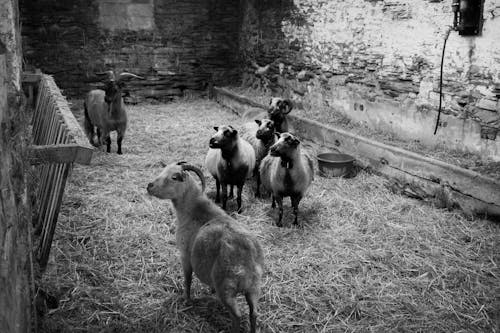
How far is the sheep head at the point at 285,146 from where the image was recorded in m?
5.30

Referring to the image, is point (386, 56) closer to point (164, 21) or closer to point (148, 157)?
point (148, 157)

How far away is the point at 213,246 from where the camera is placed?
351 cm

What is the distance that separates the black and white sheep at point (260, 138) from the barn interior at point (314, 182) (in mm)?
599

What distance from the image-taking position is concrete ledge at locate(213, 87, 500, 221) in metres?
5.48

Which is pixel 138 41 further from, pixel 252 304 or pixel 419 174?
pixel 252 304

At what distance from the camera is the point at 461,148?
21.5 ft

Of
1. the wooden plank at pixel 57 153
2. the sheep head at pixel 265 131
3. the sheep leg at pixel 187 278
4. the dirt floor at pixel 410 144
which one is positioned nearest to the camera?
the wooden plank at pixel 57 153

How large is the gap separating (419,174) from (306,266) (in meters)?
2.53

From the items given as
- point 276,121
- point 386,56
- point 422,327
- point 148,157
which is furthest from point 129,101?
point 422,327

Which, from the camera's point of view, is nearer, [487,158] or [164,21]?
[487,158]

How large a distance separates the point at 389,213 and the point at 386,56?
3.22m

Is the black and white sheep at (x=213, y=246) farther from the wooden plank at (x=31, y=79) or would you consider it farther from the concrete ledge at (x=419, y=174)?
the wooden plank at (x=31, y=79)

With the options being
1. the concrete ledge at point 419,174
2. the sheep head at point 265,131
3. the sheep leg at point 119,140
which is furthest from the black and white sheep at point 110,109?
the concrete ledge at point 419,174

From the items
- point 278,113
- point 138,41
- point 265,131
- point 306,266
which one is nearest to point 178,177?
point 306,266
